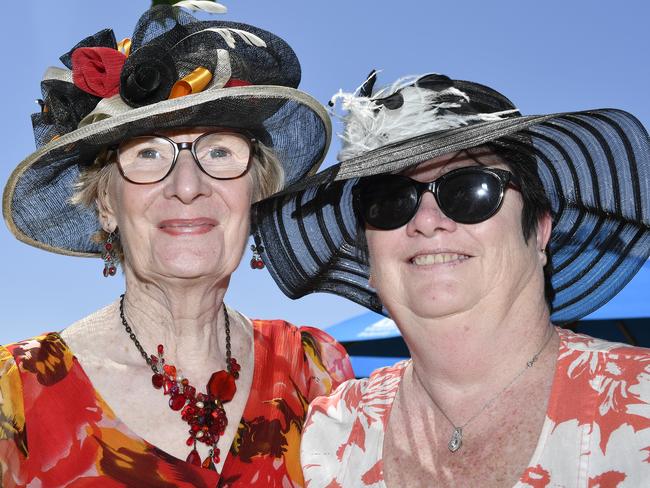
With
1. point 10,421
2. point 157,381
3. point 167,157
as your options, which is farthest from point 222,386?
point 167,157

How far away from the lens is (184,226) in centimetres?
314

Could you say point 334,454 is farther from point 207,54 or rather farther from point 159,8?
point 159,8

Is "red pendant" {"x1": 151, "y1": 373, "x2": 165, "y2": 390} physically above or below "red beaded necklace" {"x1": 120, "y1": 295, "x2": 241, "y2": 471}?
above

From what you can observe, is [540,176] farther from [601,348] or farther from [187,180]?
[187,180]

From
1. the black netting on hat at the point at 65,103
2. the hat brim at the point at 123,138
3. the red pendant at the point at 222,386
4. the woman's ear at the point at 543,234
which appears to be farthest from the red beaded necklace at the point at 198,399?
the woman's ear at the point at 543,234

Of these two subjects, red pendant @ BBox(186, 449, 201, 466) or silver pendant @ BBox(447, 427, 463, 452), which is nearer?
silver pendant @ BBox(447, 427, 463, 452)

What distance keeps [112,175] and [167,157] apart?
0.31m

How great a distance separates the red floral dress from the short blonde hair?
27.6 inches

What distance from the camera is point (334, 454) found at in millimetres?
2861

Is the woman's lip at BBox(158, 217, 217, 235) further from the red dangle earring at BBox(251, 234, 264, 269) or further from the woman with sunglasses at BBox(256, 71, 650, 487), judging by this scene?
the woman with sunglasses at BBox(256, 71, 650, 487)

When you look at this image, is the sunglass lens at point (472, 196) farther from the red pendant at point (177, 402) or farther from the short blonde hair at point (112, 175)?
the red pendant at point (177, 402)

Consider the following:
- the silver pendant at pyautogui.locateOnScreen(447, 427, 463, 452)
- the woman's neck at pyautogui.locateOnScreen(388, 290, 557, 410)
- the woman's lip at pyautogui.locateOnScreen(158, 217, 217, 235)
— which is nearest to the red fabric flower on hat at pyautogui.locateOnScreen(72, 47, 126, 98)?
the woman's lip at pyautogui.locateOnScreen(158, 217, 217, 235)

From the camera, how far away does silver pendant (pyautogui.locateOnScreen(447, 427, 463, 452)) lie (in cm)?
254

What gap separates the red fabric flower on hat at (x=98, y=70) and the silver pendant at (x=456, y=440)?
2021mm
